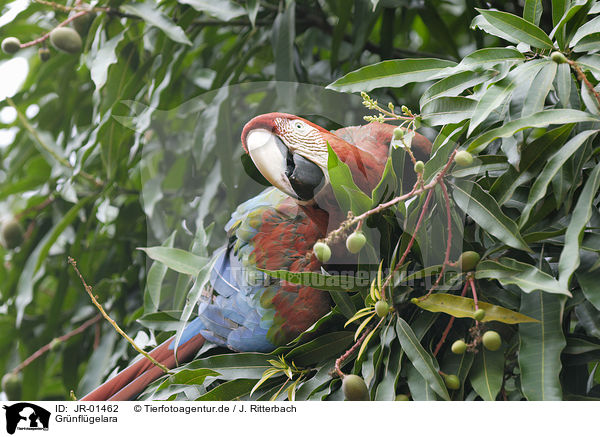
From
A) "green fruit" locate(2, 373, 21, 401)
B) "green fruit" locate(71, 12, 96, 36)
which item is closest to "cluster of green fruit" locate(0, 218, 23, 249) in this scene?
"green fruit" locate(2, 373, 21, 401)

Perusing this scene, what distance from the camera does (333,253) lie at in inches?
17.5

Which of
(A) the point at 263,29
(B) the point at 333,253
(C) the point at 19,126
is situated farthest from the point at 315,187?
(C) the point at 19,126

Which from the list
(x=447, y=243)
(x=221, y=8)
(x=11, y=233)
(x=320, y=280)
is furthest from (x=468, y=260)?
(x=11, y=233)

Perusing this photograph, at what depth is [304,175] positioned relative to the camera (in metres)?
0.44

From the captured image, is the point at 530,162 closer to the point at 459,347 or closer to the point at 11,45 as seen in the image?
the point at 459,347

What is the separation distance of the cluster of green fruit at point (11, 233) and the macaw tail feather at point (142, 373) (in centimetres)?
52

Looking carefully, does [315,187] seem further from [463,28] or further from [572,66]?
[463,28]

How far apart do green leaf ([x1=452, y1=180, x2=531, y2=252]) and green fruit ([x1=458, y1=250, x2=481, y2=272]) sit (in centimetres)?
2

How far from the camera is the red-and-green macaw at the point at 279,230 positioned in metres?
0.45

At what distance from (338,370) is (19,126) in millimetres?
1022

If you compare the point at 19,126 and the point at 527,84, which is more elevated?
the point at 527,84

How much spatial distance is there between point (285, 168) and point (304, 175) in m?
0.02
